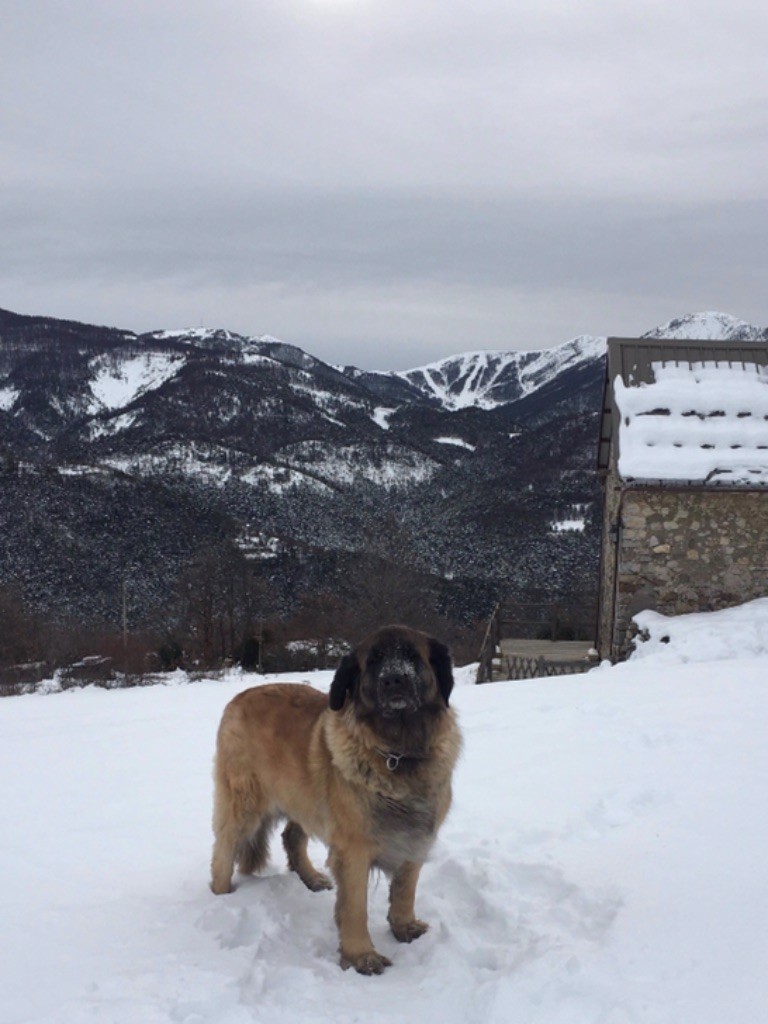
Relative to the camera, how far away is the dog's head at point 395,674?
353 cm

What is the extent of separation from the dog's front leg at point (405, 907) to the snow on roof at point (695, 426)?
11.5 metres

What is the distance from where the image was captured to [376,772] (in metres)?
3.72

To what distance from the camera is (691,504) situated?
577 inches

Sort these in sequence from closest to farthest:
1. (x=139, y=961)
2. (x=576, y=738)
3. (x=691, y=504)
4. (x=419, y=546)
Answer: (x=139, y=961) → (x=576, y=738) → (x=691, y=504) → (x=419, y=546)

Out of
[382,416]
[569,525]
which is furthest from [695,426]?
[382,416]

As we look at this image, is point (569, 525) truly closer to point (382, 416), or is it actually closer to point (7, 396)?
point (382, 416)

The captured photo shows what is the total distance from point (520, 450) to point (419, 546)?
66.3 meters

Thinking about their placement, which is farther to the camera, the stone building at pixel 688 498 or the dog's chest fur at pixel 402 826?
the stone building at pixel 688 498

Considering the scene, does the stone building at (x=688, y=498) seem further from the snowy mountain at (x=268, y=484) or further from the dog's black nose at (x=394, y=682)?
the snowy mountain at (x=268, y=484)

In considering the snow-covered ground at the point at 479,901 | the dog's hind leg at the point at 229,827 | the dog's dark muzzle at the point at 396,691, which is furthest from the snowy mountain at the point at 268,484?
the dog's dark muzzle at the point at 396,691

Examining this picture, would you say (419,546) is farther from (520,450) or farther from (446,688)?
(446,688)

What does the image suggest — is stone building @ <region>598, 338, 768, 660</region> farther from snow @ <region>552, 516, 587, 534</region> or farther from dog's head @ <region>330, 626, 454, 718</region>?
snow @ <region>552, 516, 587, 534</region>

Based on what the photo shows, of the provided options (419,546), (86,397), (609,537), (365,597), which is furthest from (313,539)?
(86,397)

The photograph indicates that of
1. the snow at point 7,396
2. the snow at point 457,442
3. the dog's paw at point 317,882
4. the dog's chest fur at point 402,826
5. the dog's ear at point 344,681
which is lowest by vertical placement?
the dog's paw at point 317,882
